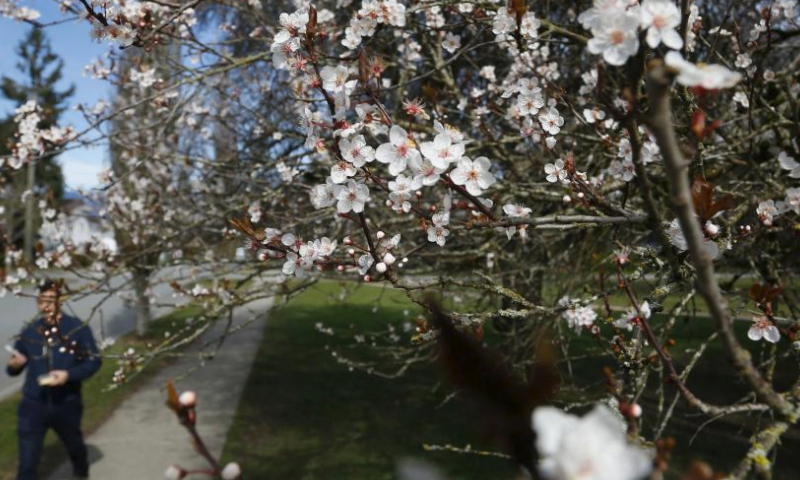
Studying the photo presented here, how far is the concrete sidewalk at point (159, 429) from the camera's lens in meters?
5.96

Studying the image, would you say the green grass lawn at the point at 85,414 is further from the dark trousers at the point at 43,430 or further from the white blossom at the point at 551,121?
the white blossom at the point at 551,121

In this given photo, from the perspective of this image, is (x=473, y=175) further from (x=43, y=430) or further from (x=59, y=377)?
(x=43, y=430)

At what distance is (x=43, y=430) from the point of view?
5344 mm

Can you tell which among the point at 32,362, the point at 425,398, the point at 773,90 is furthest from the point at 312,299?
the point at 773,90

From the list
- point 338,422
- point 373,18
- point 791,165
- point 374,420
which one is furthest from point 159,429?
point 791,165

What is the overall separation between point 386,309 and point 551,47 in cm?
1338

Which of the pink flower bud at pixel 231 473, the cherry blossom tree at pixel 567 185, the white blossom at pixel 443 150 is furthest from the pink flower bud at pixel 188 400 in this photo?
the white blossom at pixel 443 150

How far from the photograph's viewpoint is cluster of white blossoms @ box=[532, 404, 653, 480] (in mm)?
451

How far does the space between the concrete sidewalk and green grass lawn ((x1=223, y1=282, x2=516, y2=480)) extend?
0.24m

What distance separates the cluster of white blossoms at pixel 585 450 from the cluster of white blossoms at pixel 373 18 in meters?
2.21

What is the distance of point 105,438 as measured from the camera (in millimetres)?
6914

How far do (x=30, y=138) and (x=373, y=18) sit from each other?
346cm

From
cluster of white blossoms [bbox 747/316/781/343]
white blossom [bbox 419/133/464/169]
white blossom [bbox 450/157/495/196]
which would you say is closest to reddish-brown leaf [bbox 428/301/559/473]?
white blossom [bbox 419/133/464/169]

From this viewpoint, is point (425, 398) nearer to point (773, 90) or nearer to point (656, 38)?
point (773, 90)
